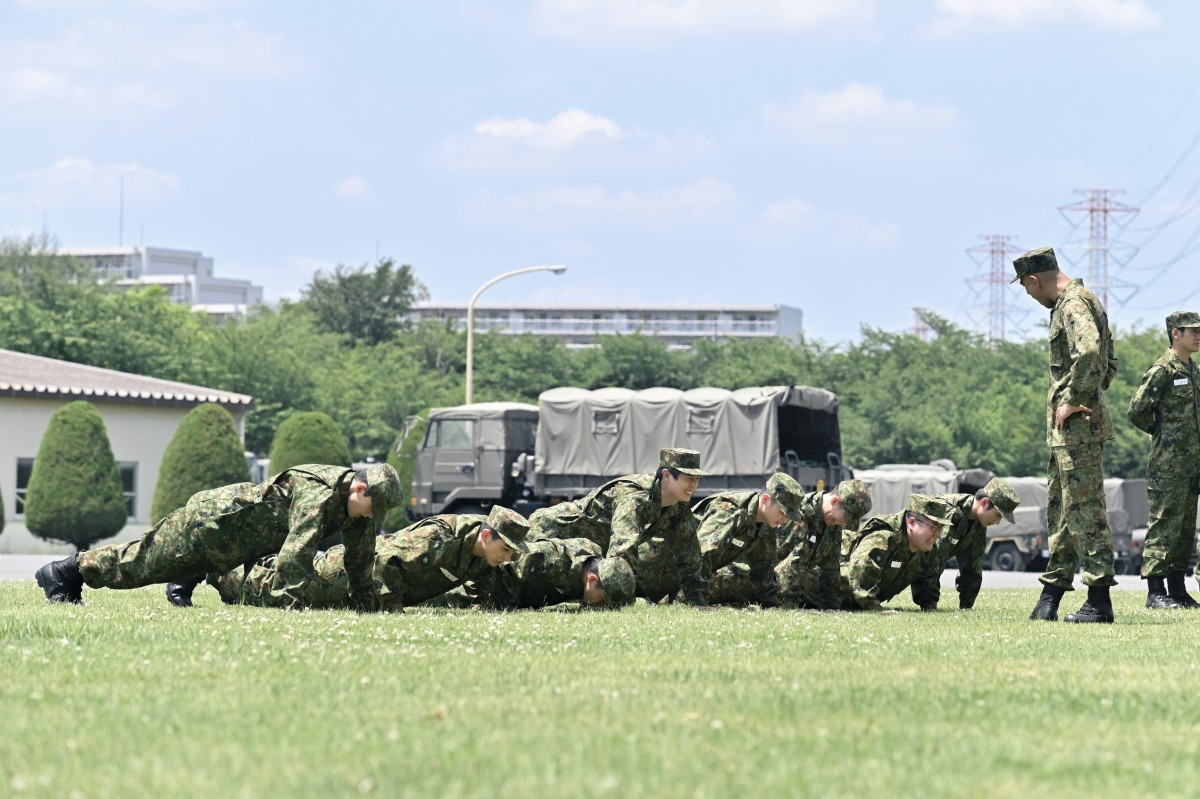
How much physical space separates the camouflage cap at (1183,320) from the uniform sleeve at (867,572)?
3.10 meters

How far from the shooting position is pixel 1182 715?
647 cm

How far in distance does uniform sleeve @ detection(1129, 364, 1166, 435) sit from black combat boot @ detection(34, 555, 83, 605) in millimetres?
8794

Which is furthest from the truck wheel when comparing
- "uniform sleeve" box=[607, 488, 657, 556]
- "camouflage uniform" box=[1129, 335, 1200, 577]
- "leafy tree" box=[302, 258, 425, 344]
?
"leafy tree" box=[302, 258, 425, 344]

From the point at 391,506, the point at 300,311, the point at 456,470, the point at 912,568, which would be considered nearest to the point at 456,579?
the point at 391,506

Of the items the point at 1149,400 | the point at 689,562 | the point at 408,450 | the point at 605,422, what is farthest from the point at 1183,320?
the point at 408,450

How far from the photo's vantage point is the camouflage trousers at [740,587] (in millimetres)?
14234

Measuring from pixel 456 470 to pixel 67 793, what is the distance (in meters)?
27.1

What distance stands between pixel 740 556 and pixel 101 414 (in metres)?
26.2

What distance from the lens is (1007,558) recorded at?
37.6 meters

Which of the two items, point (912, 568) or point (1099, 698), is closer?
point (1099, 698)

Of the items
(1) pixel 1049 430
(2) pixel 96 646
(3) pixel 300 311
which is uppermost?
(3) pixel 300 311

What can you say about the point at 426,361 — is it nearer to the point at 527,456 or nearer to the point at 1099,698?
the point at 527,456

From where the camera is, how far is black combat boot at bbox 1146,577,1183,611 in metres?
13.9

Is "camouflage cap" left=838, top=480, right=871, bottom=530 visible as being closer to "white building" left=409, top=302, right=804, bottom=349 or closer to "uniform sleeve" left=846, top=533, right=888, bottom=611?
"uniform sleeve" left=846, top=533, right=888, bottom=611
